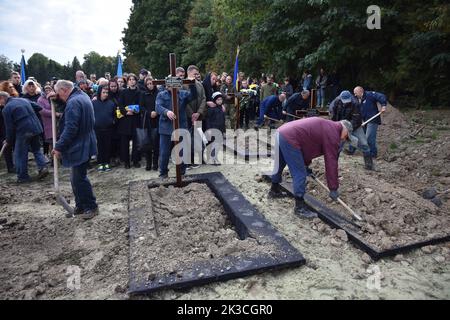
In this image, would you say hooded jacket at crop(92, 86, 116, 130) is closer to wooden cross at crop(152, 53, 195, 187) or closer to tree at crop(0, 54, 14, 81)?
wooden cross at crop(152, 53, 195, 187)

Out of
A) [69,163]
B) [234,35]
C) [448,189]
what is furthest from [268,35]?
[69,163]

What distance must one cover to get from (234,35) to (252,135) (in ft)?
40.2

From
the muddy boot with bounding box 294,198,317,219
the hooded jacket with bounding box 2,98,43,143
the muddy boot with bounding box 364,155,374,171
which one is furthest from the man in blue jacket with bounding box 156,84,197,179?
the muddy boot with bounding box 364,155,374,171

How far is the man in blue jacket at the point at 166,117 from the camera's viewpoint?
21.4 feet

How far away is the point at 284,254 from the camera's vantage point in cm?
376

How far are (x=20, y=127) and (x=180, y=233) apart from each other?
504cm

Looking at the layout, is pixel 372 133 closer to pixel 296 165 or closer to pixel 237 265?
pixel 296 165

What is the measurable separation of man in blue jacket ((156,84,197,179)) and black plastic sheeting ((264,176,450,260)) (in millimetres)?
2825

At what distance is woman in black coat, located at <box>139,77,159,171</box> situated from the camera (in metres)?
7.52

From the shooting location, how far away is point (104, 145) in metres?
7.92

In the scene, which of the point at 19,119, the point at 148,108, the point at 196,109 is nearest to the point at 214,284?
the point at 196,109

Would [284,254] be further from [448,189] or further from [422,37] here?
[422,37]

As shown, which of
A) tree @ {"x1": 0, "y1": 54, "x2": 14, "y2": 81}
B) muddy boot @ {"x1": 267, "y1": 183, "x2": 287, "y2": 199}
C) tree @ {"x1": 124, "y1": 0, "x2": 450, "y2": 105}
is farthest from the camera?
tree @ {"x1": 0, "y1": 54, "x2": 14, "y2": 81}

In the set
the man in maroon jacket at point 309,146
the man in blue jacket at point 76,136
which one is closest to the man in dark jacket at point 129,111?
the man in blue jacket at point 76,136
